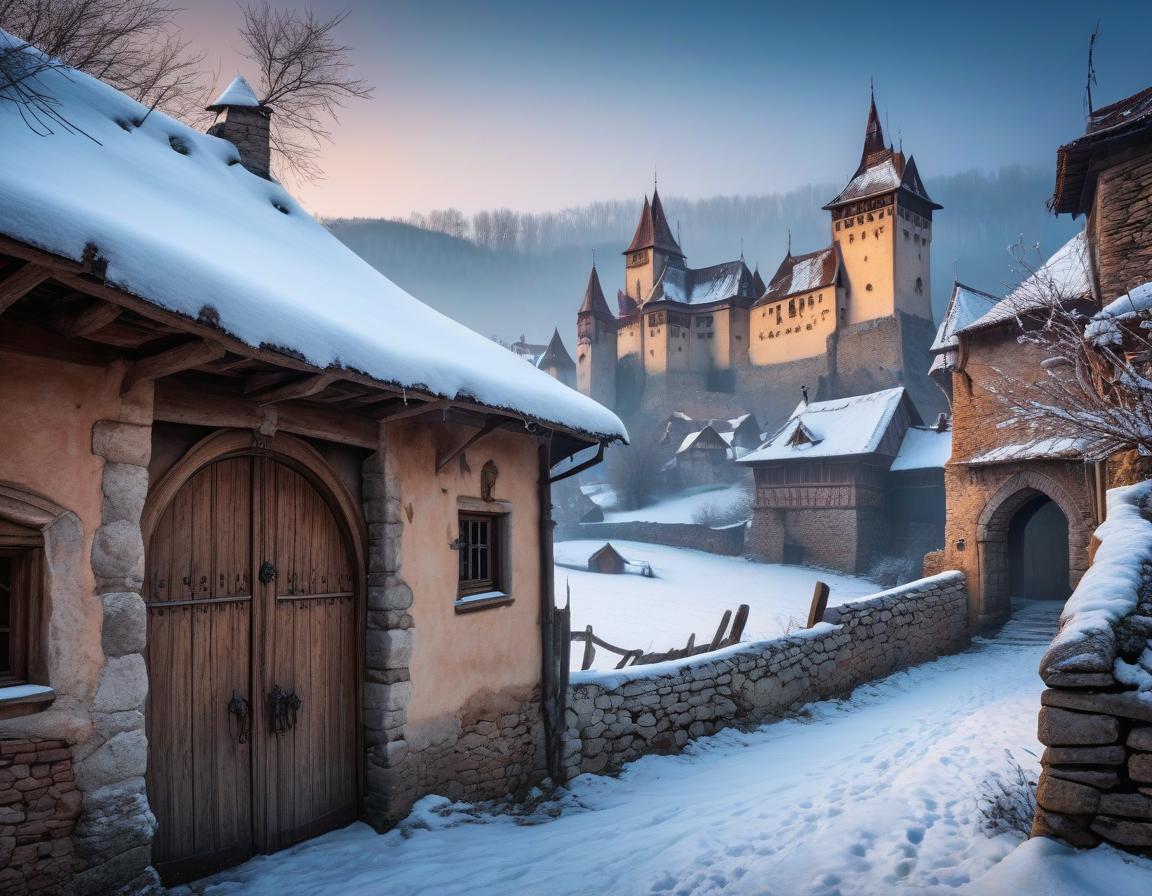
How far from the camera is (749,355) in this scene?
58562 mm

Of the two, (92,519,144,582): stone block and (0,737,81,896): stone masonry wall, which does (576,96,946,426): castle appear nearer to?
(92,519,144,582): stone block

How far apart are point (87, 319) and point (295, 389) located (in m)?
1.21

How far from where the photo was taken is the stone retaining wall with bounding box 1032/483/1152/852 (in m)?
3.06

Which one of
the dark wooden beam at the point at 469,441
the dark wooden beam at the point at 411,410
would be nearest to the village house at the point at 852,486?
the dark wooden beam at the point at 469,441

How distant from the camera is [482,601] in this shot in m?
6.41

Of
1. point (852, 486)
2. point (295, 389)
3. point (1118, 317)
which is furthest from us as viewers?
point (852, 486)

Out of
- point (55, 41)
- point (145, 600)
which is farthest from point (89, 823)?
point (55, 41)

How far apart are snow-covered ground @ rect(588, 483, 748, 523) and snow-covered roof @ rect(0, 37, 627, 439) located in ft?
106

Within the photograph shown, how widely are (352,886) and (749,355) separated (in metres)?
57.0

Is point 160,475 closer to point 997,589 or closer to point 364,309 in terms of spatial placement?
point 364,309

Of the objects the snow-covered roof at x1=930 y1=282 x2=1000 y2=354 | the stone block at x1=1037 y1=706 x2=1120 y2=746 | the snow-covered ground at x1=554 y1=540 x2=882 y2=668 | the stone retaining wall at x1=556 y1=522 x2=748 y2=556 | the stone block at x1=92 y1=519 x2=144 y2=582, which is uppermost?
the snow-covered roof at x1=930 y1=282 x2=1000 y2=354

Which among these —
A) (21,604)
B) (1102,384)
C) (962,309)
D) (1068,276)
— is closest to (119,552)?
(21,604)

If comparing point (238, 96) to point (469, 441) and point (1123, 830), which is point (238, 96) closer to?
point (469, 441)

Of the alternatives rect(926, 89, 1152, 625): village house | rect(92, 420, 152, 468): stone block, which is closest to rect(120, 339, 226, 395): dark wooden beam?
rect(92, 420, 152, 468): stone block
